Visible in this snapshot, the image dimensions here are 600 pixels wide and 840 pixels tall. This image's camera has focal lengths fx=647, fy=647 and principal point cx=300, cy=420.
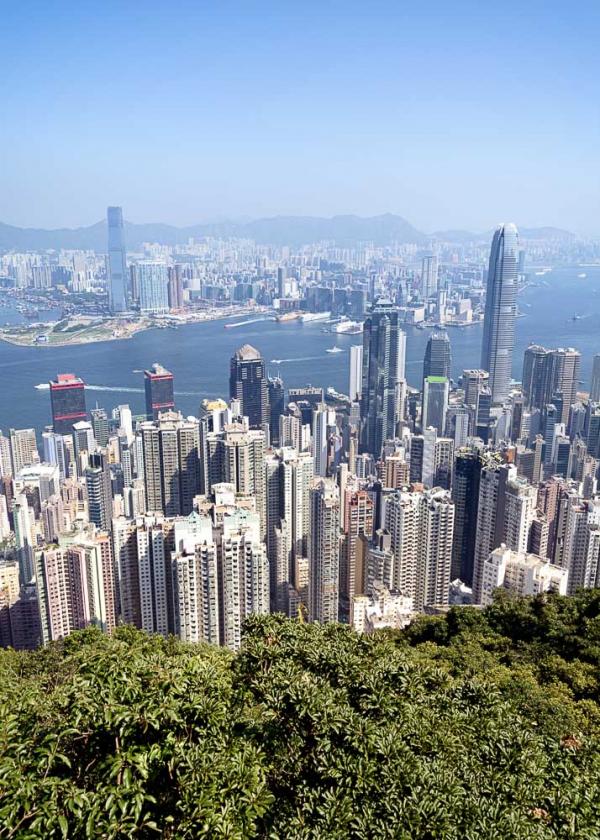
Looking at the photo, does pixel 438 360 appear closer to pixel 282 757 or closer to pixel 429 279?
pixel 429 279

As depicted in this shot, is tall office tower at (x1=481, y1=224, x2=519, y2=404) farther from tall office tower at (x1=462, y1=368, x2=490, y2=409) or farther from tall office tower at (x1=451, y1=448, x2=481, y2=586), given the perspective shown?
tall office tower at (x1=451, y1=448, x2=481, y2=586)

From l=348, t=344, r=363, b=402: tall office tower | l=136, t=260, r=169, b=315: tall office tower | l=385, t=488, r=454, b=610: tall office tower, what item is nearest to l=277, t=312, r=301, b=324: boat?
l=136, t=260, r=169, b=315: tall office tower

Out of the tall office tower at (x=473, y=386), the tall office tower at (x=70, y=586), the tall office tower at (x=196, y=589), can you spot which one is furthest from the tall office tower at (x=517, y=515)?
the tall office tower at (x=473, y=386)

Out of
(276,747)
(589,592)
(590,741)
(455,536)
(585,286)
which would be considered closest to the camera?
(276,747)

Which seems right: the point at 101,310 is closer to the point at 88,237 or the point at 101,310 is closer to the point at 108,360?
the point at 108,360

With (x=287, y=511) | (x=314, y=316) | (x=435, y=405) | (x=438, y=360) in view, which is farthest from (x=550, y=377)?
(x=314, y=316)

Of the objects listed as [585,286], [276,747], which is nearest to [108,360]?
[276,747]
